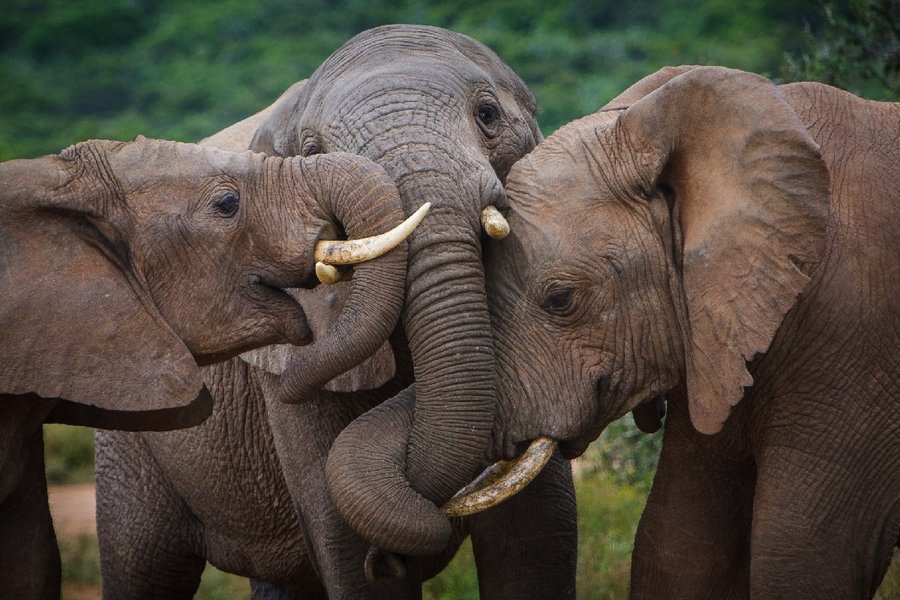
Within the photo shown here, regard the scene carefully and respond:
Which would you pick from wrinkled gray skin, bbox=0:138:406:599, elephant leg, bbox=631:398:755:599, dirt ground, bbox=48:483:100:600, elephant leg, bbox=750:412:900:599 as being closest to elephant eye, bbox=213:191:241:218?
wrinkled gray skin, bbox=0:138:406:599

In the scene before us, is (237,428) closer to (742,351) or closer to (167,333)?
(167,333)

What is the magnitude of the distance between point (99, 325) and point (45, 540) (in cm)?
81

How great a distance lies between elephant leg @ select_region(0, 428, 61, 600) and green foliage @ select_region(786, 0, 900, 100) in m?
4.30

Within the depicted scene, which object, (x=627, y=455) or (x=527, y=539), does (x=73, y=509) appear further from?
(x=527, y=539)

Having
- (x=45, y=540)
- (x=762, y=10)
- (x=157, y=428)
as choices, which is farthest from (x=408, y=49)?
(x=762, y=10)

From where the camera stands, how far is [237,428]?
5.89m

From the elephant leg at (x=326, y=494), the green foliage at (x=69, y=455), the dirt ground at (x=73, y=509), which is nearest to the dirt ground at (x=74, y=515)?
the dirt ground at (x=73, y=509)

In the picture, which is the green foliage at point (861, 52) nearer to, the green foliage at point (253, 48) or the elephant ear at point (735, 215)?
the elephant ear at point (735, 215)

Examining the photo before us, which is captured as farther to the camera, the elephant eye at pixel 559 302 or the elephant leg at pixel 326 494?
the elephant leg at pixel 326 494

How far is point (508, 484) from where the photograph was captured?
4613 millimetres

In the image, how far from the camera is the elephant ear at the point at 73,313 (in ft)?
14.5

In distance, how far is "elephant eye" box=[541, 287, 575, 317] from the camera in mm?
4582

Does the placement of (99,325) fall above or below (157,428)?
above

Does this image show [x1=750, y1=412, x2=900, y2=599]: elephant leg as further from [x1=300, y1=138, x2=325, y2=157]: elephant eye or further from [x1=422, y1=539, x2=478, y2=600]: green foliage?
[x1=422, y1=539, x2=478, y2=600]: green foliage
